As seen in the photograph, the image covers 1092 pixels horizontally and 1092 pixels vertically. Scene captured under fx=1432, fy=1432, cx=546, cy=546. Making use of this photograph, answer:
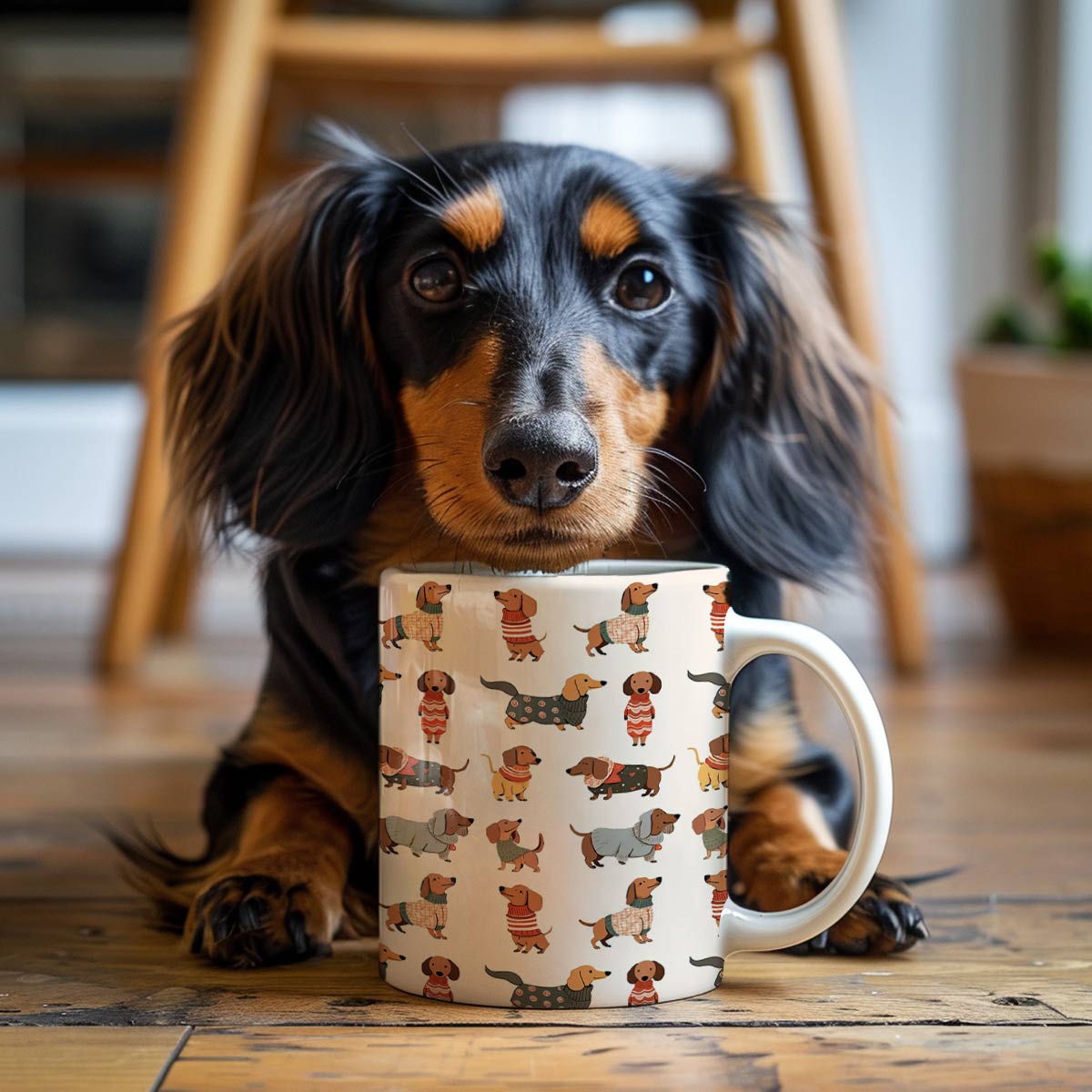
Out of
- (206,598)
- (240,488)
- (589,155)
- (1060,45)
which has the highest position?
(1060,45)

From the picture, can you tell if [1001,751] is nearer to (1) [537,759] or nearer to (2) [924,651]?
(2) [924,651]

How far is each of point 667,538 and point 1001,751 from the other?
1.98 ft

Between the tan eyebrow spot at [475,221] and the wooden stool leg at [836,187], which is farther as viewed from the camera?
the wooden stool leg at [836,187]

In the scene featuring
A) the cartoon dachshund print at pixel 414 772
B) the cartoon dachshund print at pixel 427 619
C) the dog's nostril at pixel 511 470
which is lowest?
the cartoon dachshund print at pixel 414 772

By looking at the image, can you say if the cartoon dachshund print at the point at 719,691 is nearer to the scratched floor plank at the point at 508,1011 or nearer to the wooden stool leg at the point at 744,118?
the scratched floor plank at the point at 508,1011

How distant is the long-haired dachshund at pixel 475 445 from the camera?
31.7 inches

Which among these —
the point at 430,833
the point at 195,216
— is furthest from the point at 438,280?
the point at 195,216

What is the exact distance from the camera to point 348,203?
100 cm

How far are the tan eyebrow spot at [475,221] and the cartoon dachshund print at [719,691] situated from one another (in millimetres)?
352

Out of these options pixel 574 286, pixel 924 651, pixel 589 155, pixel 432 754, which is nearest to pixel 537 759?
pixel 432 754

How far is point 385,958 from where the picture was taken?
0.74 metres

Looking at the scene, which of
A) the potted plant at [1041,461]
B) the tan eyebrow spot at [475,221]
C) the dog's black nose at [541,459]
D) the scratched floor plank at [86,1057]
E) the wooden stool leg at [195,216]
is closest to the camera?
the scratched floor plank at [86,1057]

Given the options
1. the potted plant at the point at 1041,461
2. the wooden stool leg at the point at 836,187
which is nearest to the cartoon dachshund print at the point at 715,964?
the wooden stool leg at the point at 836,187

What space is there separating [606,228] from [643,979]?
1.56 feet
